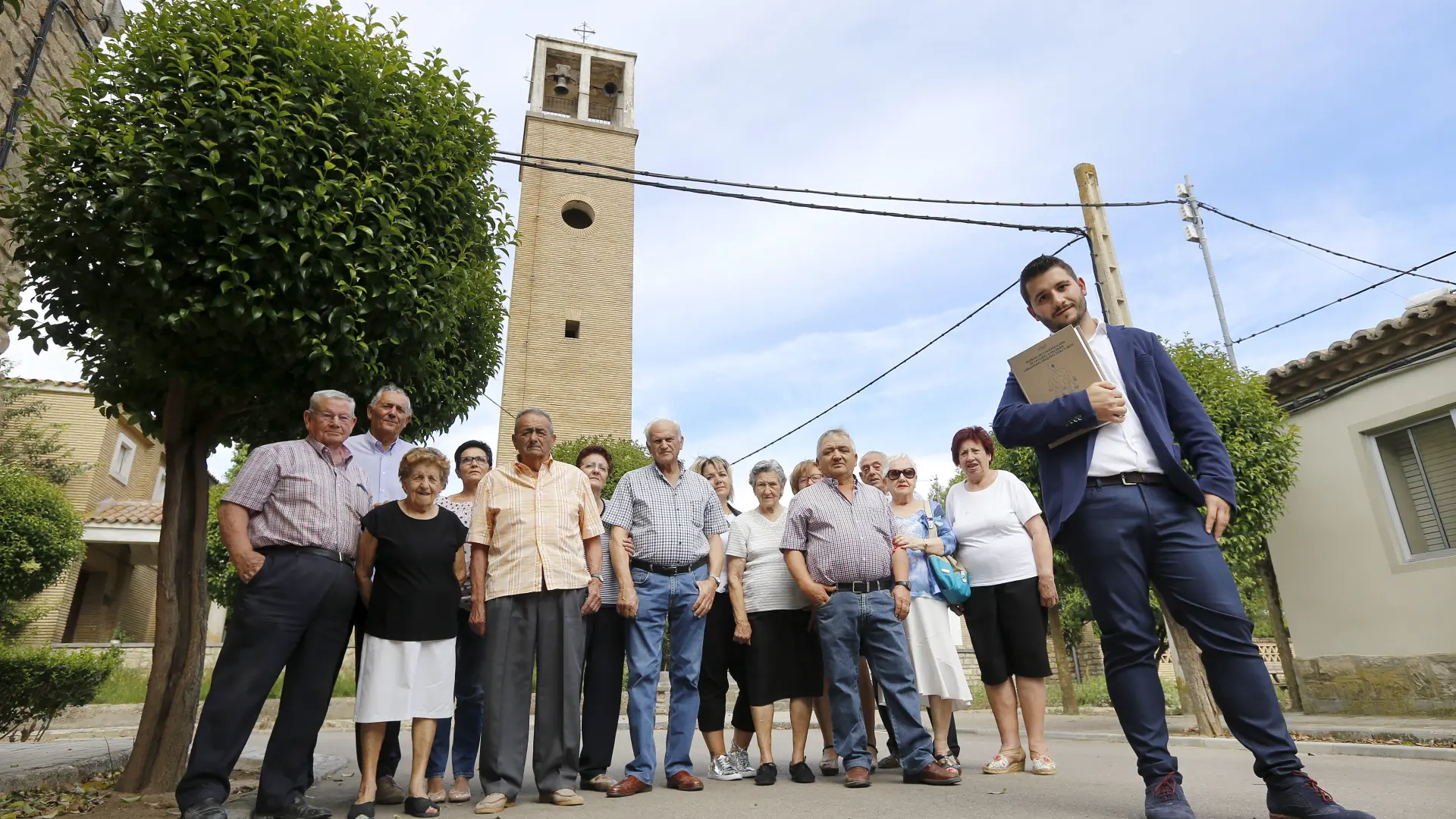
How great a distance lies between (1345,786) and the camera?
411cm

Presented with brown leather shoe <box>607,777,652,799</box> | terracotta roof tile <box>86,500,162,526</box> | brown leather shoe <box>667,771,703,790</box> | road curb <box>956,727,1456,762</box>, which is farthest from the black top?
terracotta roof tile <box>86,500,162,526</box>

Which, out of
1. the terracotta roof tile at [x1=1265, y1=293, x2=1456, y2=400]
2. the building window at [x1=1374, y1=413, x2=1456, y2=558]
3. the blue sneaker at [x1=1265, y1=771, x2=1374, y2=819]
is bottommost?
the blue sneaker at [x1=1265, y1=771, x2=1374, y2=819]

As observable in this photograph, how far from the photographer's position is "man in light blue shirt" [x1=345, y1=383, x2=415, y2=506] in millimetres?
4734

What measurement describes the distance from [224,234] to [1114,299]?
7.82 m

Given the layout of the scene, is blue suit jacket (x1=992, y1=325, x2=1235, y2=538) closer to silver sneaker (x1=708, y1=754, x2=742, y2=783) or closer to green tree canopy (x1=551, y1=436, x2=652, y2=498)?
silver sneaker (x1=708, y1=754, x2=742, y2=783)

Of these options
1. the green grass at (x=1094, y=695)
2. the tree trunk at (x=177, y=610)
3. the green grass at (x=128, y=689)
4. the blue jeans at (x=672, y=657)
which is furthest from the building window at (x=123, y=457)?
the blue jeans at (x=672, y=657)

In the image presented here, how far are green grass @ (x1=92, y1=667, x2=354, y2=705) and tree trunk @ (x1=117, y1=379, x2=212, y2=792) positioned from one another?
9118 mm

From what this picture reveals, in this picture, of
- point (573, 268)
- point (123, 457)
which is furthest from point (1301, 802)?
point (123, 457)

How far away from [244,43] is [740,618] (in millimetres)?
4088

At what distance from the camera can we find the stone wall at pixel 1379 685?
27.9 ft

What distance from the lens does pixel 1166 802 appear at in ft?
9.20

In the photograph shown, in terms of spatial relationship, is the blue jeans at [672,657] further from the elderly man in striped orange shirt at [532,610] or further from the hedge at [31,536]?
the hedge at [31,536]

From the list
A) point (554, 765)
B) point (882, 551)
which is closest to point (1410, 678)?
point (882, 551)

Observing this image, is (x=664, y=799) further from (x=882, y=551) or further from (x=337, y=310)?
(x=337, y=310)
